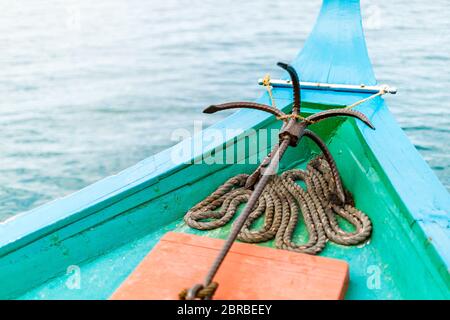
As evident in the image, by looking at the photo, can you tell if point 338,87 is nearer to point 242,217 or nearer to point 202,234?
point 202,234

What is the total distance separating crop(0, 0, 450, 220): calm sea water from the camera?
18.3 ft

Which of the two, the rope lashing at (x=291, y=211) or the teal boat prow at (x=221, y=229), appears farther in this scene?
the rope lashing at (x=291, y=211)

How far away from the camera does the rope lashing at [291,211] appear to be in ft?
6.53

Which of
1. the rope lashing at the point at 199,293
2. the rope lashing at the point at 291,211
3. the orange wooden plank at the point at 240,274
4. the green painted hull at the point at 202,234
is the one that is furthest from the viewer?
the rope lashing at the point at 291,211

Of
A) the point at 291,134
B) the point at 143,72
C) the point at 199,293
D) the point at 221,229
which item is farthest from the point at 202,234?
the point at 143,72

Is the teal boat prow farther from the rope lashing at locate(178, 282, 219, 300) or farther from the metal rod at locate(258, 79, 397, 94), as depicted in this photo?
the rope lashing at locate(178, 282, 219, 300)

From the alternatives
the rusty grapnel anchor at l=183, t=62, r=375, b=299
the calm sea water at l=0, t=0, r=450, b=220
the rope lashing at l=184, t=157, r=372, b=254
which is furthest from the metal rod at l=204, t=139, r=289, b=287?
the calm sea water at l=0, t=0, r=450, b=220

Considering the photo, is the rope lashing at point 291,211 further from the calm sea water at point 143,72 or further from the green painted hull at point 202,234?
the calm sea water at point 143,72

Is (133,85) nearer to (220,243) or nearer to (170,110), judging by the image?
(170,110)

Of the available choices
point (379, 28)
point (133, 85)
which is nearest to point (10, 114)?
point (133, 85)

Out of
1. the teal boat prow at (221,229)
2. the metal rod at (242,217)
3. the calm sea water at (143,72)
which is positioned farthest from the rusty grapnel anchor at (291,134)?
the calm sea water at (143,72)

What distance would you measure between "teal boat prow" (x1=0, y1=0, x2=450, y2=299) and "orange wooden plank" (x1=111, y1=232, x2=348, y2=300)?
0.20m

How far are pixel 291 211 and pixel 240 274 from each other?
1.81 feet

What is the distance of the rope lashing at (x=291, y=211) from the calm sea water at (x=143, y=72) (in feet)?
9.21
